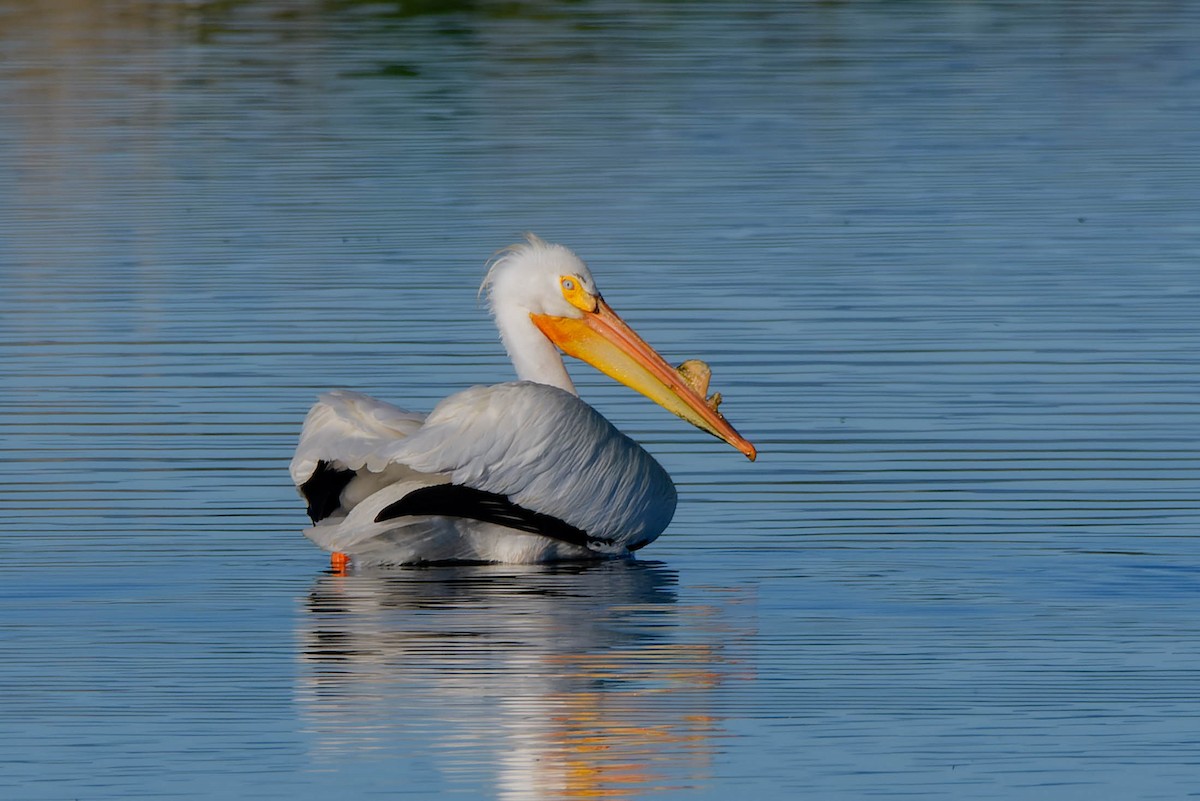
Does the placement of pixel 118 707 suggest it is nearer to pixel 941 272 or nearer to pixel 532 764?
pixel 532 764

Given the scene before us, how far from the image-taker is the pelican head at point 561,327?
9.43 metres

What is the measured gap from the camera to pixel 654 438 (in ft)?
34.2

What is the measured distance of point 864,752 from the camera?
631 cm

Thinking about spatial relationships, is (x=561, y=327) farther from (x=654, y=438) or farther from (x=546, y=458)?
(x=546, y=458)

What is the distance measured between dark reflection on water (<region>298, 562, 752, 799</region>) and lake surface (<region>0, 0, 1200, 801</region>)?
0.06 ft

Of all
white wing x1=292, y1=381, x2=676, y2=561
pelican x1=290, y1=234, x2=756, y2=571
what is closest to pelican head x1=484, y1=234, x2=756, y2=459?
pelican x1=290, y1=234, x2=756, y2=571

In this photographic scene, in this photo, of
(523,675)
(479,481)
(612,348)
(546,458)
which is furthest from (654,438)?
(523,675)

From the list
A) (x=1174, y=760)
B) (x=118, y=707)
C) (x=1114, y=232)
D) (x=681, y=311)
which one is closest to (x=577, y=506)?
(x=118, y=707)

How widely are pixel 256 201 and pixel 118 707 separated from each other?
1014 cm

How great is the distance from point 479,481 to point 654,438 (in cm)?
219

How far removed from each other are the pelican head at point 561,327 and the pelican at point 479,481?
608mm

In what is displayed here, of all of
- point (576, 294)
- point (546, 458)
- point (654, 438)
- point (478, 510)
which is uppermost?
point (576, 294)

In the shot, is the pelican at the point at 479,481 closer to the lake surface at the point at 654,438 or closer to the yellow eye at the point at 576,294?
the lake surface at the point at 654,438

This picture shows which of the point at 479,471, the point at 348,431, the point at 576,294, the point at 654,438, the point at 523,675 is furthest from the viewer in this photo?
the point at 654,438
